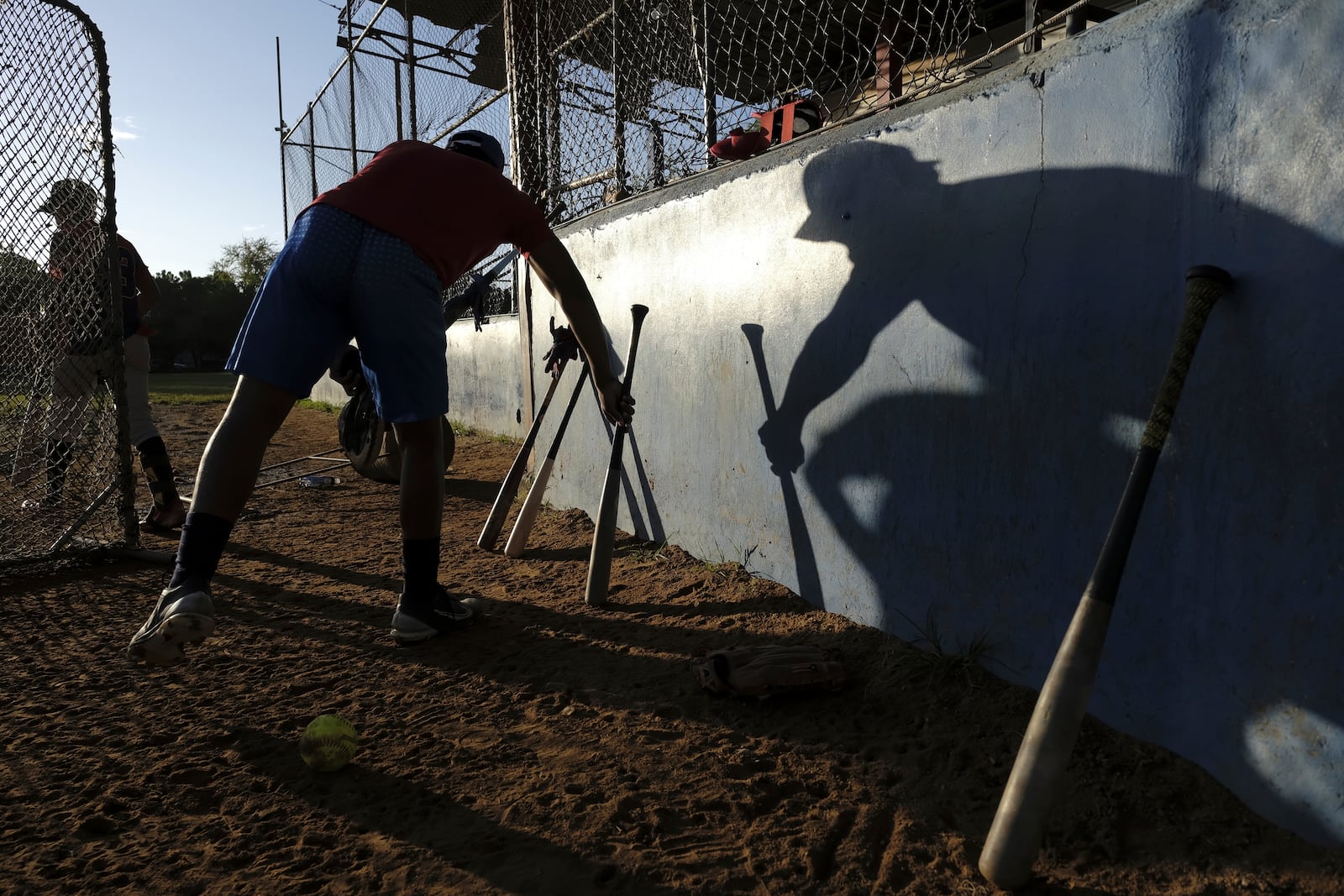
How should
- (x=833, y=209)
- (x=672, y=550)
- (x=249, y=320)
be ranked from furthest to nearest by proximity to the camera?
(x=672, y=550) → (x=833, y=209) → (x=249, y=320)

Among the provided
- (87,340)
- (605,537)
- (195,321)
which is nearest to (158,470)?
(87,340)

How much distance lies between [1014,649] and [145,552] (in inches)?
137

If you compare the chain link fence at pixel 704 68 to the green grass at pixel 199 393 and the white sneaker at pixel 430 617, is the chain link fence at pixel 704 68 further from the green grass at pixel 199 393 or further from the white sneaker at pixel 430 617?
the green grass at pixel 199 393

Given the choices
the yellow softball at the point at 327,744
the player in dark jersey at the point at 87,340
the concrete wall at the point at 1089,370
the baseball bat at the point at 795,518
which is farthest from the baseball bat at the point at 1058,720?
the player in dark jersey at the point at 87,340

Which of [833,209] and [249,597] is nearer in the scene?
[833,209]

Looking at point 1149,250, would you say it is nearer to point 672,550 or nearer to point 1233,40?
point 1233,40

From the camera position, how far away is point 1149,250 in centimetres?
158

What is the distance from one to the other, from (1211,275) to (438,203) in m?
1.96

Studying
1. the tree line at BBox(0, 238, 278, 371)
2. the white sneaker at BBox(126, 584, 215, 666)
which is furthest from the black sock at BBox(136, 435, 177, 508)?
the tree line at BBox(0, 238, 278, 371)

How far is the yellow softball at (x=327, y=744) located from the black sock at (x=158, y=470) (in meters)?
2.83

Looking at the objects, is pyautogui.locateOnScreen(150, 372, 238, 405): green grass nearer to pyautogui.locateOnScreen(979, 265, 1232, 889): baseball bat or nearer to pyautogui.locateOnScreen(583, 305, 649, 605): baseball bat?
pyautogui.locateOnScreen(583, 305, 649, 605): baseball bat

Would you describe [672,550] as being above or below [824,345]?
below

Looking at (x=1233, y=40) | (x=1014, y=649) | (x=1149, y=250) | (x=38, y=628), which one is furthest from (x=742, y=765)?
(x=38, y=628)

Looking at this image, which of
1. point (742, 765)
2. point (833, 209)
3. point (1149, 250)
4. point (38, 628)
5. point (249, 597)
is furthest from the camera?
point (249, 597)
